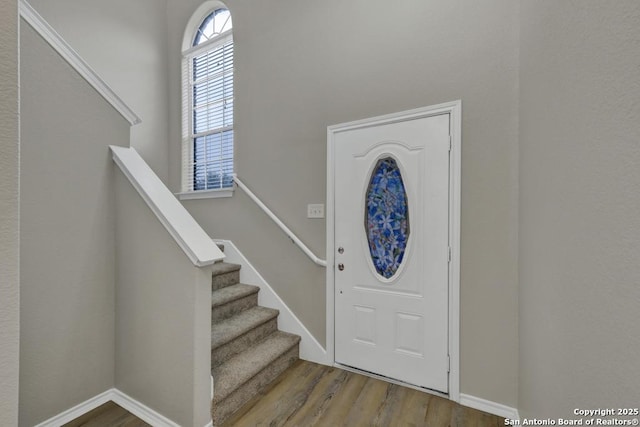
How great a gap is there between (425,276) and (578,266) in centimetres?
117

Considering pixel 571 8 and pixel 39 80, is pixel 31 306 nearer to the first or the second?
pixel 39 80

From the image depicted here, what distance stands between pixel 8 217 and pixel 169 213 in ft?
2.89

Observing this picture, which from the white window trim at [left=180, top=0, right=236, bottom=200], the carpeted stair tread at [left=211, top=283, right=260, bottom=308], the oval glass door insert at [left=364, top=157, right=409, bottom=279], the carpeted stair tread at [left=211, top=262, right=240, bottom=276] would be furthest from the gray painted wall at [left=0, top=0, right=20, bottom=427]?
the white window trim at [left=180, top=0, right=236, bottom=200]

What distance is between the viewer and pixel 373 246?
2145 mm

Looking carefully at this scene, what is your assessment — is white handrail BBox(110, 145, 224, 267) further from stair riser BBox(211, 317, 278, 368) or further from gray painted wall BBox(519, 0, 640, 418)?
gray painted wall BBox(519, 0, 640, 418)

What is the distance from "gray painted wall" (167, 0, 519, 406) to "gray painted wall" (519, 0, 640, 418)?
1.25ft

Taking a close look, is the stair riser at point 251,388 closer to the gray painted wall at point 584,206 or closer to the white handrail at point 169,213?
the white handrail at point 169,213

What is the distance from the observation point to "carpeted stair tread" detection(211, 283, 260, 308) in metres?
2.21

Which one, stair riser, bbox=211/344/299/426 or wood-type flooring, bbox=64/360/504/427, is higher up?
stair riser, bbox=211/344/299/426

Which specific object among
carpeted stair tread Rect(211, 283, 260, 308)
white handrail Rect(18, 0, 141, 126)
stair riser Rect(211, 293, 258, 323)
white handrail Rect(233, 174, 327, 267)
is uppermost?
white handrail Rect(18, 0, 141, 126)

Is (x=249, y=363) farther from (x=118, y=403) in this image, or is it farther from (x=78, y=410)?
(x=78, y=410)

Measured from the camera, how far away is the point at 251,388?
6.12ft

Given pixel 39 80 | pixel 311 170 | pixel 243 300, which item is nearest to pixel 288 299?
pixel 243 300

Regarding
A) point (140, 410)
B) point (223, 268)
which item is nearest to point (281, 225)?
point (223, 268)
